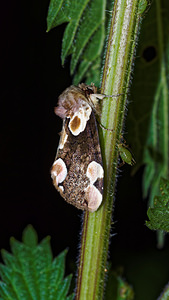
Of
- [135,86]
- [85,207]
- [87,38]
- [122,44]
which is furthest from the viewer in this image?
[135,86]

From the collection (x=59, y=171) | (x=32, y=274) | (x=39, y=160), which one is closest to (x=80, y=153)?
(x=59, y=171)

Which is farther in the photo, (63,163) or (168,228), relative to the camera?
(63,163)

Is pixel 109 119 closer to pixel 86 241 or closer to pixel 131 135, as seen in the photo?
pixel 86 241

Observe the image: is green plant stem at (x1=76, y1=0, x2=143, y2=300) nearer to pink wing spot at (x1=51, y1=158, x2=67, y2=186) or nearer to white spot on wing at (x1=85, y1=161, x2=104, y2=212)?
white spot on wing at (x1=85, y1=161, x2=104, y2=212)

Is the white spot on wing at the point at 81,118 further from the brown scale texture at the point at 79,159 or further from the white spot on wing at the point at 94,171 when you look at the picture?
the white spot on wing at the point at 94,171

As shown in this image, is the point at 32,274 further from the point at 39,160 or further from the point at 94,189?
the point at 39,160

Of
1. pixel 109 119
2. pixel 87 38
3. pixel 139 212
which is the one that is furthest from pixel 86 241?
pixel 139 212
